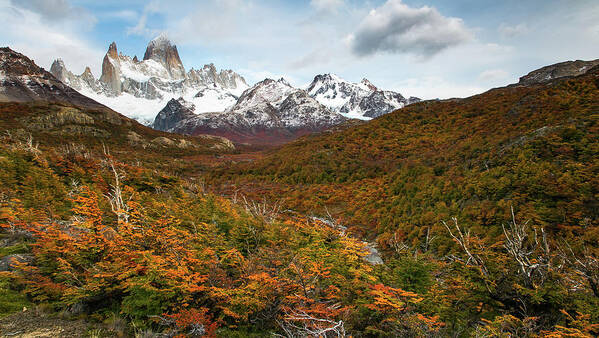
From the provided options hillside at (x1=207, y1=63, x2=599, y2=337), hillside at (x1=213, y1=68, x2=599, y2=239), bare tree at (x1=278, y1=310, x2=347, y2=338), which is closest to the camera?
bare tree at (x1=278, y1=310, x2=347, y2=338)

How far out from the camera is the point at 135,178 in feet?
52.9

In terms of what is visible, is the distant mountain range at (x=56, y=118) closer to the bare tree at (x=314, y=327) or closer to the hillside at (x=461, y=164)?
the hillside at (x=461, y=164)

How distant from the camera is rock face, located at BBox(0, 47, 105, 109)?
346 ft

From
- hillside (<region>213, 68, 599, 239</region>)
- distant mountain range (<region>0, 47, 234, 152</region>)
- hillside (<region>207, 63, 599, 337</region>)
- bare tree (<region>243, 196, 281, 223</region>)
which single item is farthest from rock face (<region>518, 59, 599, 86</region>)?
distant mountain range (<region>0, 47, 234, 152</region>)

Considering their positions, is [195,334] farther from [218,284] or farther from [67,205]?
[67,205]

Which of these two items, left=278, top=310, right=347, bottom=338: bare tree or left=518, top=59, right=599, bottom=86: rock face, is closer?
left=278, top=310, right=347, bottom=338: bare tree

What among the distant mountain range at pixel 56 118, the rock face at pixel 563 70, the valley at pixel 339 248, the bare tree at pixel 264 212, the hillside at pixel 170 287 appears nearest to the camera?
the hillside at pixel 170 287

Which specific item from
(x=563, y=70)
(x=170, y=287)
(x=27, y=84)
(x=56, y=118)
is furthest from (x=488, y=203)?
(x=27, y=84)

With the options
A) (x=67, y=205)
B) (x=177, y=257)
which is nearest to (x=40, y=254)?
(x=177, y=257)

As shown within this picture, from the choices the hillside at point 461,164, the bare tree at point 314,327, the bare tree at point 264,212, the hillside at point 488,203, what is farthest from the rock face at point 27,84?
the bare tree at point 314,327

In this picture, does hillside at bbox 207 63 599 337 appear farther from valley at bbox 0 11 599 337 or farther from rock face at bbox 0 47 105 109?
rock face at bbox 0 47 105 109

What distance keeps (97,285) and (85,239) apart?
1663 mm

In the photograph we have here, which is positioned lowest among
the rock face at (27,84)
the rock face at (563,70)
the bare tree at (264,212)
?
the bare tree at (264,212)

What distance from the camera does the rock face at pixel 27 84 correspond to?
346 ft
